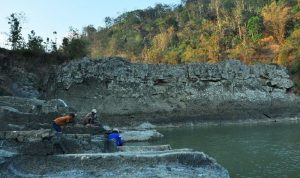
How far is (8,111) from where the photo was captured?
55.5ft

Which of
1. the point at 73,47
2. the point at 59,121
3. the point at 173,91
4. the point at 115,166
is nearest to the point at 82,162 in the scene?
the point at 115,166

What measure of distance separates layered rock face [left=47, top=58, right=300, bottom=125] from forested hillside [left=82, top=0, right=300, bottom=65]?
10.9 m

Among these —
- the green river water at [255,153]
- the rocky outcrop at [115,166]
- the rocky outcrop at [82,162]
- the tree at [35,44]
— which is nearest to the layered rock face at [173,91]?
the tree at [35,44]

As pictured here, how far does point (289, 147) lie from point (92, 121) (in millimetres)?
11728

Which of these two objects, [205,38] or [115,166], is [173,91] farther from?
[115,166]

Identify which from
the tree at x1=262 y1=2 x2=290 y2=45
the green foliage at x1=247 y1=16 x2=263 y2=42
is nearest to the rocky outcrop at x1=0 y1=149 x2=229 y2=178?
the tree at x1=262 y1=2 x2=290 y2=45

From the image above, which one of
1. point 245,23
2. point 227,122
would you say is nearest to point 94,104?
point 227,122

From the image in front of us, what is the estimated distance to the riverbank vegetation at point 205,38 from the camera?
5972cm

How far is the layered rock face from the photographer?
48062 mm

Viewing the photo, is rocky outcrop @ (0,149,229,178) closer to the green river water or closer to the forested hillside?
the green river water

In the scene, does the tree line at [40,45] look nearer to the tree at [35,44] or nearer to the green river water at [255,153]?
the tree at [35,44]

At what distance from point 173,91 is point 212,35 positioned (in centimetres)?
3111

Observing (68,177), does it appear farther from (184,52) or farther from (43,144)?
(184,52)

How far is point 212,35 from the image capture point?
7944 centimetres
